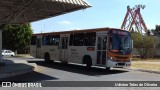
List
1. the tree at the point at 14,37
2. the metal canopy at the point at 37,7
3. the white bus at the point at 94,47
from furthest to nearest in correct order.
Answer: the tree at the point at 14,37 → the white bus at the point at 94,47 → the metal canopy at the point at 37,7

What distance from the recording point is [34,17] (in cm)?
2973

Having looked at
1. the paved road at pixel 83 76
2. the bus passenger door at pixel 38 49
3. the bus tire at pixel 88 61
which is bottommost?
the paved road at pixel 83 76

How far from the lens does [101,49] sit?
75.8 ft

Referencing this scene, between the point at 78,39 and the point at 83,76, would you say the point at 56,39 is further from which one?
the point at 83,76

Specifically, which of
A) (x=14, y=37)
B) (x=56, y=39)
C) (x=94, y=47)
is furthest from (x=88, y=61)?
(x=14, y=37)

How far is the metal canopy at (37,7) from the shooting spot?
20744 millimetres

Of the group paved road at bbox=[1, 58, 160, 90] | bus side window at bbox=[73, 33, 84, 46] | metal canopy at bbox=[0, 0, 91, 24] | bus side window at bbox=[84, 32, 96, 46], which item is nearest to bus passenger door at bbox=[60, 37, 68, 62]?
bus side window at bbox=[73, 33, 84, 46]

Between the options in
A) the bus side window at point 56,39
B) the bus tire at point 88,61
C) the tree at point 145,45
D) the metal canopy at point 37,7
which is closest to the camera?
the metal canopy at point 37,7

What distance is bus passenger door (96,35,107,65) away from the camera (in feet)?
74.7

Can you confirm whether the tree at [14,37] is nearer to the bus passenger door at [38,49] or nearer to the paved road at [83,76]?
the bus passenger door at [38,49]

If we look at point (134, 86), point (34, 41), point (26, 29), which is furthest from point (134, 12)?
point (134, 86)

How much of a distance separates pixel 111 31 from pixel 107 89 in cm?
942

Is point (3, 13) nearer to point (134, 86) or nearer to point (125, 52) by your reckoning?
point (125, 52)

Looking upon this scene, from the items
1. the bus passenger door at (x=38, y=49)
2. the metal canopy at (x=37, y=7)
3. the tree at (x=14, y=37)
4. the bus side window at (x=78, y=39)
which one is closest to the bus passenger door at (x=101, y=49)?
the bus side window at (x=78, y=39)
